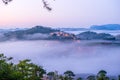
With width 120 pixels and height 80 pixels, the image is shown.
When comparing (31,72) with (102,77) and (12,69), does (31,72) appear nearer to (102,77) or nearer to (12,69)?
(12,69)

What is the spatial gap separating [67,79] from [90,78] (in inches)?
88.2

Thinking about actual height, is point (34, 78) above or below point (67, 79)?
below

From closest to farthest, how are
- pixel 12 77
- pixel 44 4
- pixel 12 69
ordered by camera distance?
pixel 12 77, pixel 12 69, pixel 44 4

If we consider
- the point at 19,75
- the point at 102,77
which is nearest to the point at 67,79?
the point at 102,77

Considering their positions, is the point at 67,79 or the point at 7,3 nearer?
the point at 7,3

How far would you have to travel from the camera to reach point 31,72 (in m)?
7.20

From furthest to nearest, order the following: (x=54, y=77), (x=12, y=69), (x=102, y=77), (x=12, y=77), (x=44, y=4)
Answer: (x=102, y=77) → (x=54, y=77) → (x=44, y=4) → (x=12, y=69) → (x=12, y=77)

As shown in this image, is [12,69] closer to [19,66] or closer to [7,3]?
[19,66]

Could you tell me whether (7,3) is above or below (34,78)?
above

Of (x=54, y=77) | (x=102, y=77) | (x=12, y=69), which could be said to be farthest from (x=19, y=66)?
(x=102, y=77)

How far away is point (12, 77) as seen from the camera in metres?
6.46

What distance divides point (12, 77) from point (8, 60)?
38.3 inches

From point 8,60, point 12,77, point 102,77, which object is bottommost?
point 12,77

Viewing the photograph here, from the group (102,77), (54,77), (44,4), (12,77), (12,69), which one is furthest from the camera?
(102,77)
